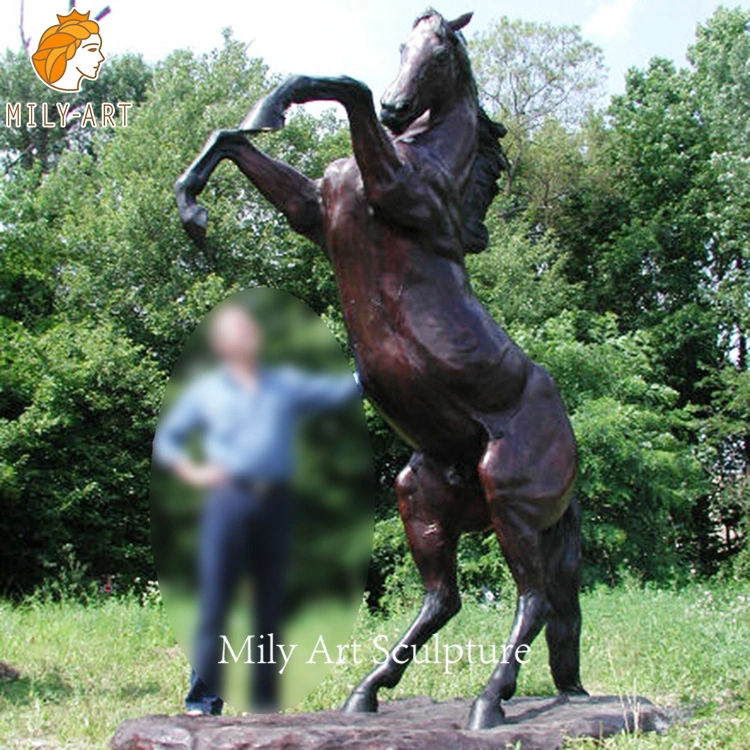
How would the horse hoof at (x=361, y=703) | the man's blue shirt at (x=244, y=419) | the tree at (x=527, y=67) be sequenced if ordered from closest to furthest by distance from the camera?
the man's blue shirt at (x=244, y=419), the horse hoof at (x=361, y=703), the tree at (x=527, y=67)

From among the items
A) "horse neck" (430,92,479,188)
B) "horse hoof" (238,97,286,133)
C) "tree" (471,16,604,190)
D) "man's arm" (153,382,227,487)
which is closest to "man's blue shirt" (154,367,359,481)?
"man's arm" (153,382,227,487)

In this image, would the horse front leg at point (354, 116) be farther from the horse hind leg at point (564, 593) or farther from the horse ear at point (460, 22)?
the horse hind leg at point (564, 593)

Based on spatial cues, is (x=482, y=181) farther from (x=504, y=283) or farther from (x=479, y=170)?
(x=504, y=283)

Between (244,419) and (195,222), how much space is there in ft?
2.16

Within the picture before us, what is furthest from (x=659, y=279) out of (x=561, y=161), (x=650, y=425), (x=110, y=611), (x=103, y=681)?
(x=103, y=681)

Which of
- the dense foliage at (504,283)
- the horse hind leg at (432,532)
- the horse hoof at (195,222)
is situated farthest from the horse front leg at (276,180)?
the dense foliage at (504,283)

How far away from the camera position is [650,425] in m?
13.6

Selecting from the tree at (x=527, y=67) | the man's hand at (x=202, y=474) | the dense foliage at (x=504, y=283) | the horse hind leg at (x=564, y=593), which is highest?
the tree at (x=527, y=67)

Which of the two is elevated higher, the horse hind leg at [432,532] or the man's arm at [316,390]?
the man's arm at [316,390]

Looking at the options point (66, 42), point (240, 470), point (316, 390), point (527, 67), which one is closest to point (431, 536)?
point (316, 390)

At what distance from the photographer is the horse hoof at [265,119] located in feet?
9.75

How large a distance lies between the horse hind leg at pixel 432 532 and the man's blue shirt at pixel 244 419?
841mm

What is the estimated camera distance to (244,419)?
2963 millimetres

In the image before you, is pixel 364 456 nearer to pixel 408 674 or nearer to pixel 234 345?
pixel 234 345
